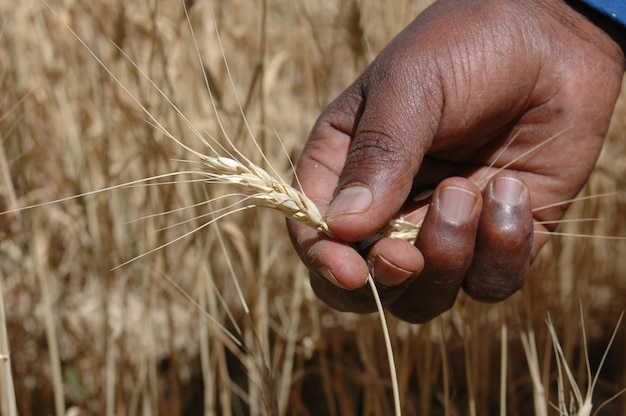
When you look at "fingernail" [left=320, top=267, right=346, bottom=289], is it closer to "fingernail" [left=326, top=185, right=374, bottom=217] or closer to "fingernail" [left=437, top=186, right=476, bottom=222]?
"fingernail" [left=326, top=185, right=374, bottom=217]

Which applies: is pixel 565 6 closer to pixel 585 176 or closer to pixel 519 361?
pixel 585 176

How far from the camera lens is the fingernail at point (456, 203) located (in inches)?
34.1

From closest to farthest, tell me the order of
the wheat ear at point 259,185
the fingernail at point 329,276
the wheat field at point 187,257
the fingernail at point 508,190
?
the wheat ear at point 259,185 < the fingernail at point 329,276 < the fingernail at point 508,190 < the wheat field at point 187,257

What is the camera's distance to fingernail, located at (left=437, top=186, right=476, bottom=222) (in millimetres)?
867

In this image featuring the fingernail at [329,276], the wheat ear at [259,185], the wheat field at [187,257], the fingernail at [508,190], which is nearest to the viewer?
the wheat ear at [259,185]

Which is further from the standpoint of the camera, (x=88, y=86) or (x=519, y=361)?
(x=519, y=361)

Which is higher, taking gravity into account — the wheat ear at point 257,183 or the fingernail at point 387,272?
the wheat ear at point 257,183

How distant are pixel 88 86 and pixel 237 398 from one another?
29.4 inches

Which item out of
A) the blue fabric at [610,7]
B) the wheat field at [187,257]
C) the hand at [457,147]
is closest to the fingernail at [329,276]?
the hand at [457,147]

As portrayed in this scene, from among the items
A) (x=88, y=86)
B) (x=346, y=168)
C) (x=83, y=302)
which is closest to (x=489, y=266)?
(x=346, y=168)

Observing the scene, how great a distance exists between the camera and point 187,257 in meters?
1.94

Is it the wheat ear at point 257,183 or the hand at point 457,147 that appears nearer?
the wheat ear at point 257,183

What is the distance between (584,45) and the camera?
998mm

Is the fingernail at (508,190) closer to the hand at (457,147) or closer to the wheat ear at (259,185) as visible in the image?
the hand at (457,147)
